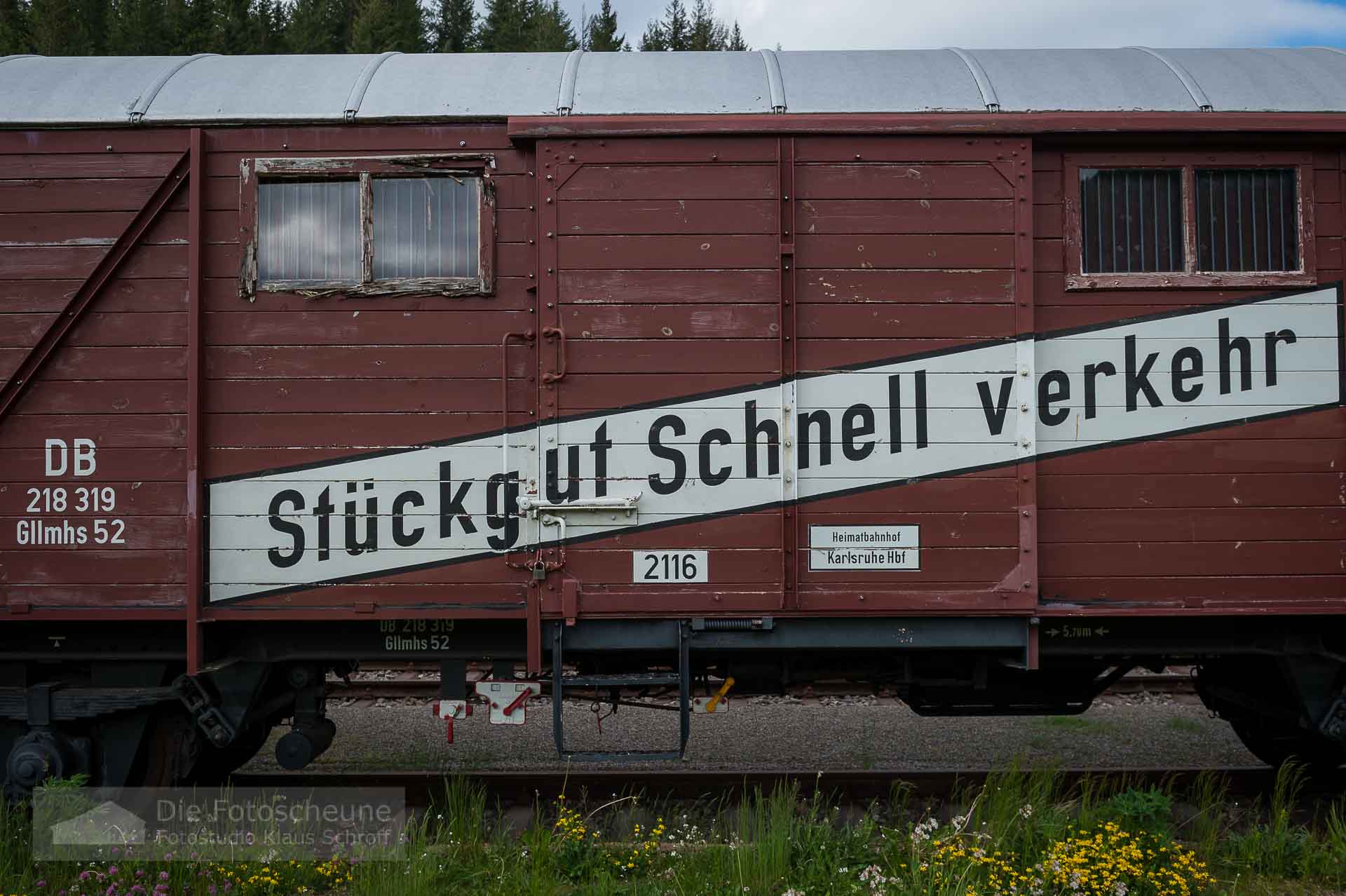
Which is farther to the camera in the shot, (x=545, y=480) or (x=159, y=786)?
(x=159, y=786)

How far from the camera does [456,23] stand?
3212 cm

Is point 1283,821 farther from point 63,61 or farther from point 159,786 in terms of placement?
point 63,61

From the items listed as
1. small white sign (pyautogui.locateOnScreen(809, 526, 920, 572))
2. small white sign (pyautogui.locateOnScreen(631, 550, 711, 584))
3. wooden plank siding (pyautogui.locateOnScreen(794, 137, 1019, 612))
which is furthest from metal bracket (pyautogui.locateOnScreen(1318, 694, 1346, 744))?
small white sign (pyautogui.locateOnScreen(631, 550, 711, 584))

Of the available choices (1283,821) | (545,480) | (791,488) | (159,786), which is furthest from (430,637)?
(1283,821)

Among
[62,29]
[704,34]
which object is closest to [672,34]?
[704,34]

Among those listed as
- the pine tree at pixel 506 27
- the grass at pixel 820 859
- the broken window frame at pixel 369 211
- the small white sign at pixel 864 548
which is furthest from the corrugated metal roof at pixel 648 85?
the pine tree at pixel 506 27

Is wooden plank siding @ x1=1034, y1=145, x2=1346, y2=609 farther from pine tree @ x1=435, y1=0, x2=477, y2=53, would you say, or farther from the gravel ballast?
pine tree @ x1=435, y1=0, x2=477, y2=53

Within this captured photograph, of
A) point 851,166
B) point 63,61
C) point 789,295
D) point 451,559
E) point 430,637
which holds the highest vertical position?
point 63,61

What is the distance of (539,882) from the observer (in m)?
3.80

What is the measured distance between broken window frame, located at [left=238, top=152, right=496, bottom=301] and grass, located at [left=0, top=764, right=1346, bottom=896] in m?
2.68

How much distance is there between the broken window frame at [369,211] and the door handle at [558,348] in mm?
368

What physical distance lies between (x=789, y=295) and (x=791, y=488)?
0.97 m

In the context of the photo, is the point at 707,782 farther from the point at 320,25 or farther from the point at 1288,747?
the point at 320,25

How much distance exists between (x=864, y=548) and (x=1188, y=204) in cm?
242
